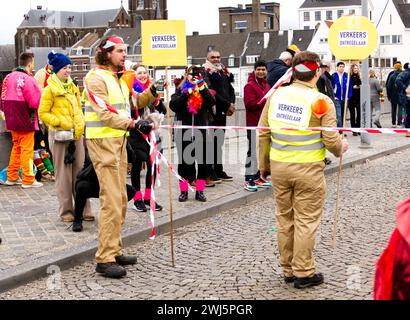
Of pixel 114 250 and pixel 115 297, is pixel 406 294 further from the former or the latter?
pixel 114 250

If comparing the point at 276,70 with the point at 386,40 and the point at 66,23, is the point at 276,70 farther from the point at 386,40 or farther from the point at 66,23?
the point at 66,23

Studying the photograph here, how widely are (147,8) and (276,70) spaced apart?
155515mm

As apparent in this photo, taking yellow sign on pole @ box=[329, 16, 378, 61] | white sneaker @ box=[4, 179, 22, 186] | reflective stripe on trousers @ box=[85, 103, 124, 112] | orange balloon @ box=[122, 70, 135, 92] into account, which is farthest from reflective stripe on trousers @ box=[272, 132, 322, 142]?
white sneaker @ box=[4, 179, 22, 186]

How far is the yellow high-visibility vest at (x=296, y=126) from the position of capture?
5.70 m

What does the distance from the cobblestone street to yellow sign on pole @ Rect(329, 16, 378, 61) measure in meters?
2.07

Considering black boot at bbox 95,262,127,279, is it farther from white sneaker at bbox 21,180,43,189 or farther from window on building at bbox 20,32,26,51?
window on building at bbox 20,32,26,51

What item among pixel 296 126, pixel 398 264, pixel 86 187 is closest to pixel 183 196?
pixel 86 187

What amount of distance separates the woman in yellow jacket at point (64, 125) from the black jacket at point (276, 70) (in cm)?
317

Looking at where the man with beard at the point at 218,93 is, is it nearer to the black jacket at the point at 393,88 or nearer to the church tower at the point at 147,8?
the black jacket at the point at 393,88

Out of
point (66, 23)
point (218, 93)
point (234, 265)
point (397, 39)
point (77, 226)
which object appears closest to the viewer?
point (234, 265)

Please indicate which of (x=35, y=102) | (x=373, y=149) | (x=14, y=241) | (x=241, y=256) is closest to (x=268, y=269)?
(x=241, y=256)

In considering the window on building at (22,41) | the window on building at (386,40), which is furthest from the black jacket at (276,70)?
the window on building at (22,41)

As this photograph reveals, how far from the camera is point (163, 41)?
7.92m

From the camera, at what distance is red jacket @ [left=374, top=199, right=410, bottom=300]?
2.13 meters
